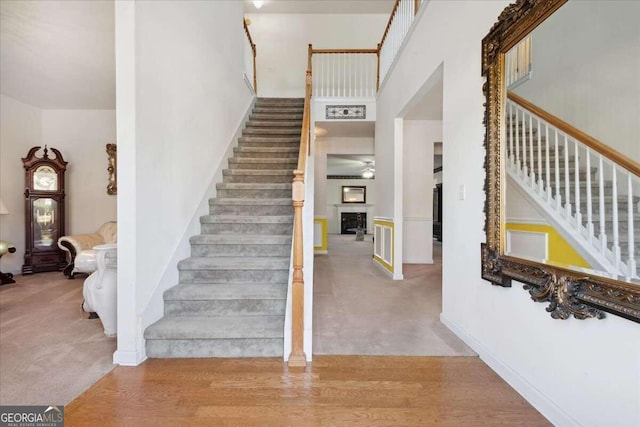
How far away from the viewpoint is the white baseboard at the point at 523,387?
4.26ft

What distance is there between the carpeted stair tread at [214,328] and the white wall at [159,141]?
11 centimetres

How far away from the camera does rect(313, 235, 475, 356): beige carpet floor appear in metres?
2.03

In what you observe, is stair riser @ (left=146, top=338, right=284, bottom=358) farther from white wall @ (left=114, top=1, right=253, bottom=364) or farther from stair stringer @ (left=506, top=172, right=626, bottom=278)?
stair stringer @ (left=506, top=172, right=626, bottom=278)

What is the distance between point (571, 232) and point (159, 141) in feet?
8.53

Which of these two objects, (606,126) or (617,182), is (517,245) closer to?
(617,182)

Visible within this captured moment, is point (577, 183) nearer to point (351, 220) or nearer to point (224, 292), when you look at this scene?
point (224, 292)

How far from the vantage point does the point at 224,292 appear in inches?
85.6

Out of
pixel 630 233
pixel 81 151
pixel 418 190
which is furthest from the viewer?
pixel 418 190

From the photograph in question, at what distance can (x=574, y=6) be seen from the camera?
49.8 inches

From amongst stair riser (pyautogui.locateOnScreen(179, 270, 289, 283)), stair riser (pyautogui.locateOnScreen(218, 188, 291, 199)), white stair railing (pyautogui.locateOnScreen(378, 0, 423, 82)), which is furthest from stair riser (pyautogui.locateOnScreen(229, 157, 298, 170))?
white stair railing (pyautogui.locateOnScreen(378, 0, 423, 82))

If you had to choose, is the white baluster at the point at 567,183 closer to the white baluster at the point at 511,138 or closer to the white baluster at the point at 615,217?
the white baluster at the point at 615,217

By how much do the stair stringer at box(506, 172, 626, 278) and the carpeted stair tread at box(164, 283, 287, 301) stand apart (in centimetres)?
173

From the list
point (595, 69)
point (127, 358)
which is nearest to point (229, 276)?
point (127, 358)

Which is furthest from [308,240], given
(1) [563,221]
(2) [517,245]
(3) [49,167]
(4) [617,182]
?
(3) [49,167]
